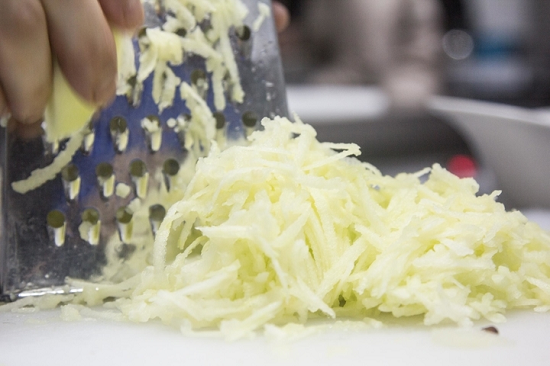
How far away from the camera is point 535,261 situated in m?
0.68

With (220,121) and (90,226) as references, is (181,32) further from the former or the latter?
(90,226)

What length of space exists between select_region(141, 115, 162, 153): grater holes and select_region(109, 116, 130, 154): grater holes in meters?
0.03

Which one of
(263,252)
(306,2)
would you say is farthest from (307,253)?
(306,2)

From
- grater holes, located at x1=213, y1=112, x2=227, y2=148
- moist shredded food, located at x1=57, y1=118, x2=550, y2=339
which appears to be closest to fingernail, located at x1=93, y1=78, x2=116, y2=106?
moist shredded food, located at x1=57, y1=118, x2=550, y2=339

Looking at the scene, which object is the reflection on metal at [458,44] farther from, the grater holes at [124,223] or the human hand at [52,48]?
the human hand at [52,48]

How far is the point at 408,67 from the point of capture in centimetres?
294

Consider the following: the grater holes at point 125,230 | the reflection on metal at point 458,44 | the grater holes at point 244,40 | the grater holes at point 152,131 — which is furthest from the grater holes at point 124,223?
the reflection on metal at point 458,44

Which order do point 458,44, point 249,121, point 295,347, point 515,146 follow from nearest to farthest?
point 295,347 → point 249,121 → point 515,146 → point 458,44

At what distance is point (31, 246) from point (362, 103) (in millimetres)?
2164

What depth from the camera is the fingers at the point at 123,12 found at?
63 centimetres

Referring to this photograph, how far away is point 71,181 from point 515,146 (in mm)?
1101

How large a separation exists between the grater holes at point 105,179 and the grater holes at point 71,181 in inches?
1.2

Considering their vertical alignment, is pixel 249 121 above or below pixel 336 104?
above

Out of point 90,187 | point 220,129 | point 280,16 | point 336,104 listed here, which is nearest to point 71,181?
point 90,187
